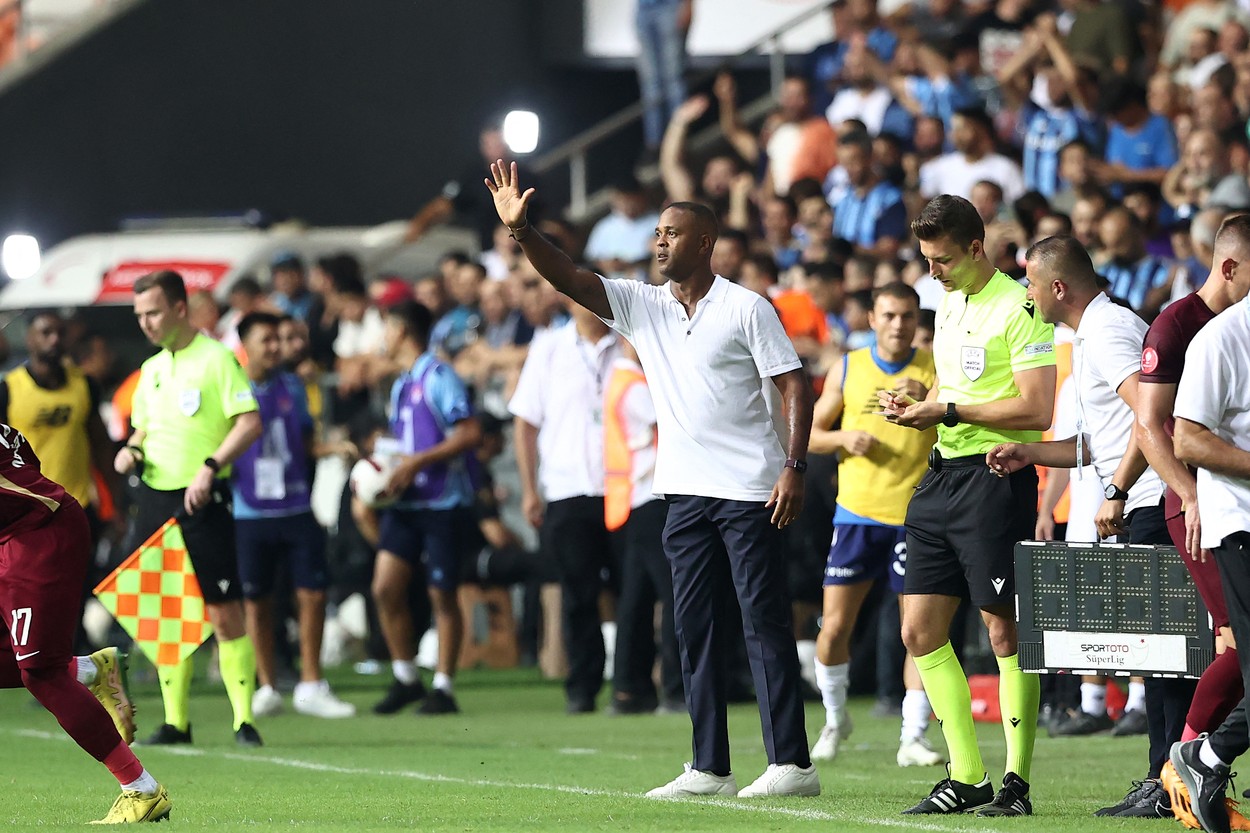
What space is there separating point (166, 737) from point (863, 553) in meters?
3.84

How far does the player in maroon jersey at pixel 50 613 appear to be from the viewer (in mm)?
7895

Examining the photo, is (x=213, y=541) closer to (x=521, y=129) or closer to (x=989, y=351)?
(x=989, y=351)

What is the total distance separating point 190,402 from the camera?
11789mm

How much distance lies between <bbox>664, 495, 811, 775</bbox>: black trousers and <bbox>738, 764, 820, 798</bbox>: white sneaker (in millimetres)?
44

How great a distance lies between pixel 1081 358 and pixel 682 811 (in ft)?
7.65

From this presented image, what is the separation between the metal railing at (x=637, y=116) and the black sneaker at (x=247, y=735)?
13.3 meters

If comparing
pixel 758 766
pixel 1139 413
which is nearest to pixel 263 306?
pixel 758 766

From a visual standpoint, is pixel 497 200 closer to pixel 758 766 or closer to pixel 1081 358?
pixel 1081 358

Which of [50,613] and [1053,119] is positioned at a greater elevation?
[1053,119]

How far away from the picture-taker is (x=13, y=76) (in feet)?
77.9

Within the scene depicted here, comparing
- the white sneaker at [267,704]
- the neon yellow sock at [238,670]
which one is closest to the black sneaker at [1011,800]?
the neon yellow sock at [238,670]

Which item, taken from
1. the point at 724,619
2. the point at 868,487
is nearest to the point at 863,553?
the point at 868,487

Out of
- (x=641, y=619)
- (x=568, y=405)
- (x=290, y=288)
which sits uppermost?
(x=290, y=288)

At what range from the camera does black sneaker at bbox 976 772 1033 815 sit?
8133 millimetres
